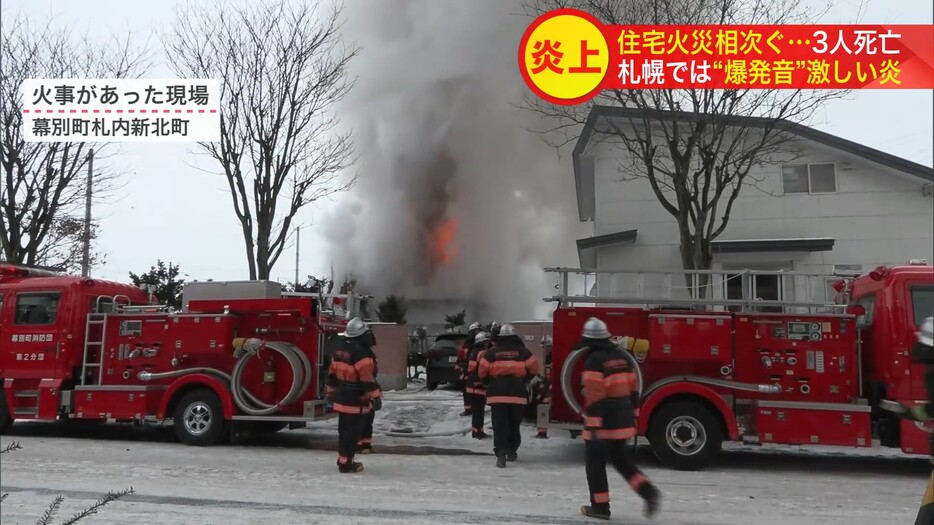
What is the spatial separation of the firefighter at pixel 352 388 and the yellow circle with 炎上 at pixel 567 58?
15.1 feet

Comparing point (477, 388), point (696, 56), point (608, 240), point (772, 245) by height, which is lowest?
point (477, 388)

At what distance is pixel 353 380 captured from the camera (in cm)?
755

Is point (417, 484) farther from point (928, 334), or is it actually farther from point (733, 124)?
point (733, 124)

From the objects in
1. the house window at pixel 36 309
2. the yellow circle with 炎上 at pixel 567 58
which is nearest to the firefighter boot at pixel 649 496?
the yellow circle with 炎上 at pixel 567 58

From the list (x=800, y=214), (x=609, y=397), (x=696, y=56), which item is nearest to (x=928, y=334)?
(x=609, y=397)

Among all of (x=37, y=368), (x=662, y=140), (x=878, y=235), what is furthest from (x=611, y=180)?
(x=37, y=368)

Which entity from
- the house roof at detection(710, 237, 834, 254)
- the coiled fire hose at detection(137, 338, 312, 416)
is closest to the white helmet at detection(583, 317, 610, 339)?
the coiled fire hose at detection(137, 338, 312, 416)

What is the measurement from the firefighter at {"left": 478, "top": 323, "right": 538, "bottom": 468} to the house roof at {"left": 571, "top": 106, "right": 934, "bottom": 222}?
4.83 metres

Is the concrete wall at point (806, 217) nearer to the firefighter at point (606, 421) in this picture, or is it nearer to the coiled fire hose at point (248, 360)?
the coiled fire hose at point (248, 360)

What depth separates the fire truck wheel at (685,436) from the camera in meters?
7.93

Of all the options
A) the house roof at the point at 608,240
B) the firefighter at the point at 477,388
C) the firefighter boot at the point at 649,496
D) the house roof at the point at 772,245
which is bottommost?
the firefighter boot at the point at 649,496

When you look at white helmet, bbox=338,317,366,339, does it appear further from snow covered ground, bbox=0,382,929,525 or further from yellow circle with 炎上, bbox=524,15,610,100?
yellow circle with 炎上, bbox=524,15,610,100

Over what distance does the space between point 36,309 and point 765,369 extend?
9.76 meters

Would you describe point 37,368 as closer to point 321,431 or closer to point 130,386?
point 130,386
